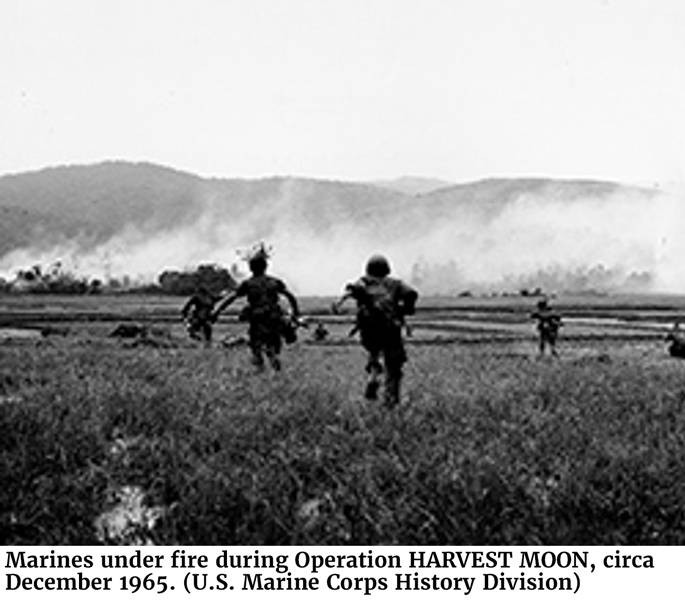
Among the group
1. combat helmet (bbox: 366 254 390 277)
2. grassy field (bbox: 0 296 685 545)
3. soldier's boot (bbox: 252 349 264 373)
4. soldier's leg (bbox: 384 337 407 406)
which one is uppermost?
combat helmet (bbox: 366 254 390 277)

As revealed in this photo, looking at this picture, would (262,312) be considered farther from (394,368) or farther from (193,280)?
(193,280)

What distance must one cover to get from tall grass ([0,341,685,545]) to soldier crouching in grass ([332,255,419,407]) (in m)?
0.53

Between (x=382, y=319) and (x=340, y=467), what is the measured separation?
4240mm

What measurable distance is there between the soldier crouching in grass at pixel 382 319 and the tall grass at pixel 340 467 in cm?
53

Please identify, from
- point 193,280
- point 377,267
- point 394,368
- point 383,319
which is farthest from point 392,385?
point 193,280

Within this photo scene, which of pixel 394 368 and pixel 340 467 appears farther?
pixel 394 368

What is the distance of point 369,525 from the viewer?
5.25 m

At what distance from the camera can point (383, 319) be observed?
10562 millimetres

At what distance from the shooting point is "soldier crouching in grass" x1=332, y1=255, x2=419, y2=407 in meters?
10.6

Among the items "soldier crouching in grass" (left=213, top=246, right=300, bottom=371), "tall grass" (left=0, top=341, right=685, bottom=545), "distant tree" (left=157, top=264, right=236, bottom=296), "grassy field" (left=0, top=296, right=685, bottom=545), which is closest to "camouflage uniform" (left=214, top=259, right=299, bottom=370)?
"soldier crouching in grass" (left=213, top=246, right=300, bottom=371)

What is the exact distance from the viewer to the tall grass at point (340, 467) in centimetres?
520

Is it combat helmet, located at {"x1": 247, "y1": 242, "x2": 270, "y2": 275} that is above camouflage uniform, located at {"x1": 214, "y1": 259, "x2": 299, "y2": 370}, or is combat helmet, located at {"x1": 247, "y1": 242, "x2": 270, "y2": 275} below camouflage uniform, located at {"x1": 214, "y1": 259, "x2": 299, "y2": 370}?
above

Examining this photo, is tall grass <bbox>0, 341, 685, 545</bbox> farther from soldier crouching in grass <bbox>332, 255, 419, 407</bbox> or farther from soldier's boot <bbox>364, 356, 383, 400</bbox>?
soldier crouching in grass <bbox>332, 255, 419, 407</bbox>

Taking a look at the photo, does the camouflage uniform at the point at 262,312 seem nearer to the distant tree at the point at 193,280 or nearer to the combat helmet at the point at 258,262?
the combat helmet at the point at 258,262
